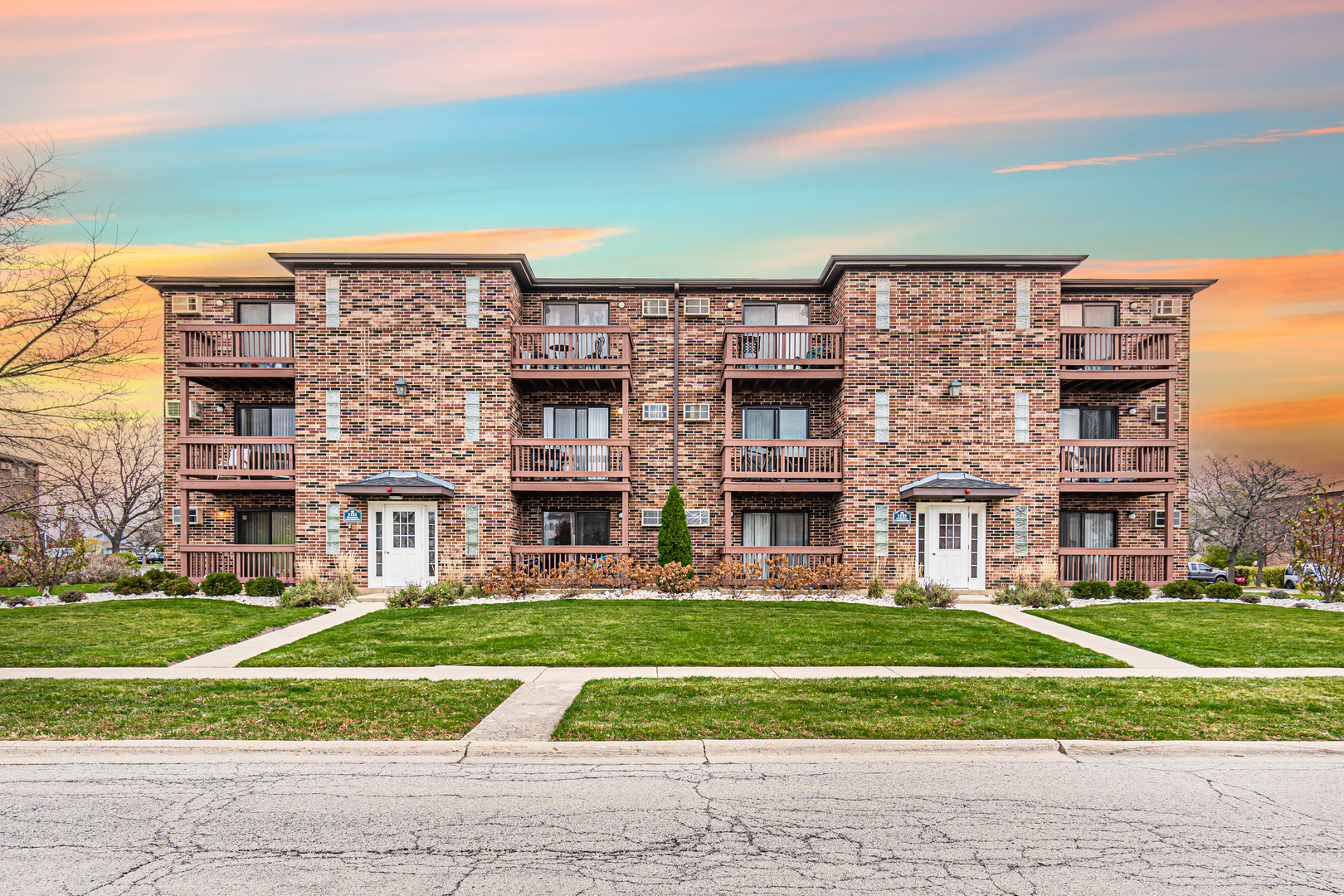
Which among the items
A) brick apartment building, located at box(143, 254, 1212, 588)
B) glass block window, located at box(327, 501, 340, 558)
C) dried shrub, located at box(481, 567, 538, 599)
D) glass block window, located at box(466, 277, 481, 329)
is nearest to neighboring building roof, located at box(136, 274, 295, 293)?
brick apartment building, located at box(143, 254, 1212, 588)

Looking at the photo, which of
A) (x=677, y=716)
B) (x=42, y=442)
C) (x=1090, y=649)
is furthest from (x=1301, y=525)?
Answer: (x=42, y=442)

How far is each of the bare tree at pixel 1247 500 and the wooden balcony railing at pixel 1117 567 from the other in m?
9.70

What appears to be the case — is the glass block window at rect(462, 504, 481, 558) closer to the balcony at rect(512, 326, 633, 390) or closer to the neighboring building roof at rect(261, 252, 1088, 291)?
the balcony at rect(512, 326, 633, 390)

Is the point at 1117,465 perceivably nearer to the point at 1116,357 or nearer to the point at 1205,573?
the point at 1116,357

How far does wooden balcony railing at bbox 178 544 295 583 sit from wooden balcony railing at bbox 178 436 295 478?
2.12m

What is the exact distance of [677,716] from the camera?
25.1 ft

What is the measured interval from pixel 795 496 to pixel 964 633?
9825 millimetres

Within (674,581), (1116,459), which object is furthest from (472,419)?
(1116,459)

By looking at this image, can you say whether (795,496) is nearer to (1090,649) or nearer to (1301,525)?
(1090,649)

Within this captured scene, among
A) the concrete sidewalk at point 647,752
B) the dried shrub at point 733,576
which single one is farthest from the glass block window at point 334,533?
the concrete sidewalk at point 647,752

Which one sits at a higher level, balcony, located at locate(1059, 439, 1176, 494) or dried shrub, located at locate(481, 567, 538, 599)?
balcony, located at locate(1059, 439, 1176, 494)

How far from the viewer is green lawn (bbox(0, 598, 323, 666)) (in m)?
10.9

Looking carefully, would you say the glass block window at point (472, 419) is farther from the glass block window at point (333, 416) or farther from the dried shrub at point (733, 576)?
the dried shrub at point (733, 576)

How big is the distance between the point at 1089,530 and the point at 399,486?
21061 mm
